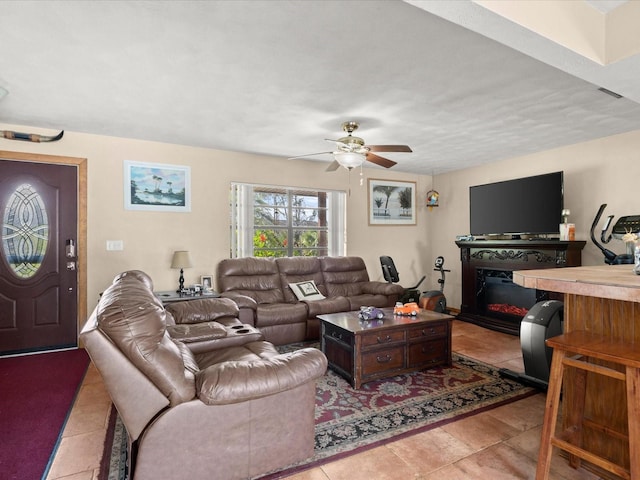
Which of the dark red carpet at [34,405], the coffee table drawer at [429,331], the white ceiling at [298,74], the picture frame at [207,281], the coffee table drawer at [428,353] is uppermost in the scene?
the white ceiling at [298,74]

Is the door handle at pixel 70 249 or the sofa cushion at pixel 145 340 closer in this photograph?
the sofa cushion at pixel 145 340

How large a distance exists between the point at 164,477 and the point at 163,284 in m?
3.13

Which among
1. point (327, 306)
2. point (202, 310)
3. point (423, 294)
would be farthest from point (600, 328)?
point (423, 294)

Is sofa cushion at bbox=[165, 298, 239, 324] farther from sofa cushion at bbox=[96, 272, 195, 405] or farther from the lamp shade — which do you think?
sofa cushion at bbox=[96, 272, 195, 405]

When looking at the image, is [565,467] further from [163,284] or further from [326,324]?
[163,284]

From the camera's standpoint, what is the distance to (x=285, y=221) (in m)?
5.32

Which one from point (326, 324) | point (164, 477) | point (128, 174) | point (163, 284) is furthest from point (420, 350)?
point (128, 174)

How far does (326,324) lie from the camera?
3.35 metres

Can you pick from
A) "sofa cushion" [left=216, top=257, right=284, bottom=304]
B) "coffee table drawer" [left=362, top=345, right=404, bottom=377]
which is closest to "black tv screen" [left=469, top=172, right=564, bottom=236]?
"coffee table drawer" [left=362, top=345, right=404, bottom=377]

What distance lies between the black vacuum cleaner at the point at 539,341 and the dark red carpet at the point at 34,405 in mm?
3380

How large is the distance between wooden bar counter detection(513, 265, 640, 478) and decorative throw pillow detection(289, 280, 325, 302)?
10.1 feet

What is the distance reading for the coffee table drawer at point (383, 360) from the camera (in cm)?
294

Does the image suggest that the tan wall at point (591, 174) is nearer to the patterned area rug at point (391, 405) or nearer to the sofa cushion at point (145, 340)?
the patterned area rug at point (391, 405)

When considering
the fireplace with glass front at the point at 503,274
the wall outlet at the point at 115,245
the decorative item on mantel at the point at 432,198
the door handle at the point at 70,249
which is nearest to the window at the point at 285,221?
the wall outlet at the point at 115,245
